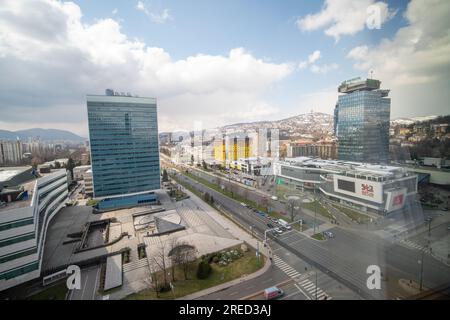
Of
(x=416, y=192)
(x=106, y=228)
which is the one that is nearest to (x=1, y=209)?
(x=106, y=228)

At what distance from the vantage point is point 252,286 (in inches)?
276

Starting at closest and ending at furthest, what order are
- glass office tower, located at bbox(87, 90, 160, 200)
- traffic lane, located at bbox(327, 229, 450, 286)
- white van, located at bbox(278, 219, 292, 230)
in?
traffic lane, located at bbox(327, 229, 450, 286) < white van, located at bbox(278, 219, 292, 230) < glass office tower, located at bbox(87, 90, 160, 200)

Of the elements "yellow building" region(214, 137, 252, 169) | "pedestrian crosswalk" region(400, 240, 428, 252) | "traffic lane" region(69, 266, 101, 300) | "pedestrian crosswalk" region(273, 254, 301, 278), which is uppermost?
"yellow building" region(214, 137, 252, 169)

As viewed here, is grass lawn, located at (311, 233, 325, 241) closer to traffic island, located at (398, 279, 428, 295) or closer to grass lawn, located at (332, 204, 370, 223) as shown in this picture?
grass lawn, located at (332, 204, 370, 223)

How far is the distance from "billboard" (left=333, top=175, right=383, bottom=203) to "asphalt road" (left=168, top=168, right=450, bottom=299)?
304 centimetres

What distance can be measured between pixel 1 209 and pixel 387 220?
17660 millimetres

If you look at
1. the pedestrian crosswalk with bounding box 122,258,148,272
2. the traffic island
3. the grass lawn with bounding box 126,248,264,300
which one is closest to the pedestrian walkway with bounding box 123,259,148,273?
the pedestrian crosswalk with bounding box 122,258,148,272

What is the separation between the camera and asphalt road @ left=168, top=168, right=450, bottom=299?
6559 mm

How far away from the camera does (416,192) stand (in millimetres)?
13500

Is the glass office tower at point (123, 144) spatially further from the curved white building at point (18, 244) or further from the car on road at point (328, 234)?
the car on road at point (328, 234)

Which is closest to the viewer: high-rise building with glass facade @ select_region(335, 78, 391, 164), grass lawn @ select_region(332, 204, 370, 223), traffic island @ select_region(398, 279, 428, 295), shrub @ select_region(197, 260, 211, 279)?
traffic island @ select_region(398, 279, 428, 295)

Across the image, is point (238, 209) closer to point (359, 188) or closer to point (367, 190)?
point (359, 188)

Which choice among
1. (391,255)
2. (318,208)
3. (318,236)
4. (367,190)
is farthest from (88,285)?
(367,190)

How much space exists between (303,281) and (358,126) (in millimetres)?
16838
